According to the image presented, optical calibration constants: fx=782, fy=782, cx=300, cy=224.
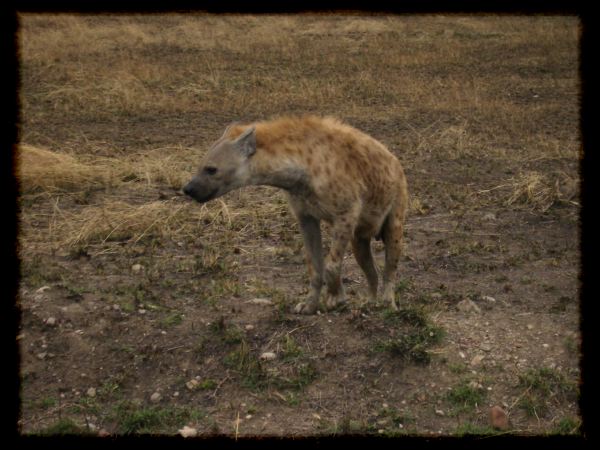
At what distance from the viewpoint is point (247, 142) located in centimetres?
381

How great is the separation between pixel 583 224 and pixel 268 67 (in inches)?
283

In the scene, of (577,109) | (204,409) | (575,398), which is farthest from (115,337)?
(577,109)

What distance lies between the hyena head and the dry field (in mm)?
764

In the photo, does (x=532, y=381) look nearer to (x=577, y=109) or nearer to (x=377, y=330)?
(x=377, y=330)

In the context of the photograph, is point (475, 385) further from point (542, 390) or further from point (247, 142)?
point (247, 142)

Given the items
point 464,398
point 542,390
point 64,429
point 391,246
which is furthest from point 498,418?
point 64,429

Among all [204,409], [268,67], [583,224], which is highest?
[204,409]

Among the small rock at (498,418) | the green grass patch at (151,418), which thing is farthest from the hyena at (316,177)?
the small rock at (498,418)

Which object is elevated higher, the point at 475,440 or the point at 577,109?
the point at 475,440

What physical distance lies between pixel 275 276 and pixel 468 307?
4.11 feet

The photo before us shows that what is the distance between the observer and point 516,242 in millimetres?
5637

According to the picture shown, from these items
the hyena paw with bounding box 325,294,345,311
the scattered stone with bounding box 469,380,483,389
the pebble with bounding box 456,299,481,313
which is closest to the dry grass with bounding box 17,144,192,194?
the hyena paw with bounding box 325,294,345,311

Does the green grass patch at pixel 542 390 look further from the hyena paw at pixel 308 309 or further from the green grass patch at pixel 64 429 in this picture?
the green grass patch at pixel 64 429

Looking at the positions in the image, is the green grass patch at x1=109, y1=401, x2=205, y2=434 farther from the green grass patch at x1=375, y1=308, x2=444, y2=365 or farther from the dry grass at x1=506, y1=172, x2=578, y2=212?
the dry grass at x1=506, y1=172, x2=578, y2=212
